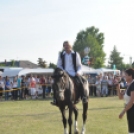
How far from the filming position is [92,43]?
97312 millimetres

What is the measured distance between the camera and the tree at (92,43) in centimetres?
9731

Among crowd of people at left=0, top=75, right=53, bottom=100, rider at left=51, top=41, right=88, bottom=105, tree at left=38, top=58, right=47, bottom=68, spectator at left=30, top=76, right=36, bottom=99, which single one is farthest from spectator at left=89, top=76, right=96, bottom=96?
tree at left=38, top=58, right=47, bottom=68

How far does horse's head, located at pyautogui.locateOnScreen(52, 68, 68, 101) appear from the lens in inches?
363

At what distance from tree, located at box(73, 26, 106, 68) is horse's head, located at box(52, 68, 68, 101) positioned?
8615 centimetres

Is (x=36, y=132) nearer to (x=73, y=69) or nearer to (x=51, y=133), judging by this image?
(x=51, y=133)

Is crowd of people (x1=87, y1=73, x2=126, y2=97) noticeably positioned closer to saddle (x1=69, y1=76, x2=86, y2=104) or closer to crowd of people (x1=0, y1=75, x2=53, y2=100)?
crowd of people (x1=0, y1=75, x2=53, y2=100)

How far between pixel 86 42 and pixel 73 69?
8869 centimetres

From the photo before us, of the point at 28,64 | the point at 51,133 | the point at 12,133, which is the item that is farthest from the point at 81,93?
the point at 28,64

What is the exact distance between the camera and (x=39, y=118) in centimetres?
1446

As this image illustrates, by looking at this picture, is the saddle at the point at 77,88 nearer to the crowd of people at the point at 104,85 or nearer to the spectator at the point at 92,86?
the crowd of people at the point at 104,85

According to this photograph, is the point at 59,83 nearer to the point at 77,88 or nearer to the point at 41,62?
the point at 77,88

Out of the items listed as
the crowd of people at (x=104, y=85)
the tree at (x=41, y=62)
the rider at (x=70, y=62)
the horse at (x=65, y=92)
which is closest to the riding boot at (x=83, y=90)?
the rider at (x=70, y=62)

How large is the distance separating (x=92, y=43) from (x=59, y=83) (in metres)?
88.6

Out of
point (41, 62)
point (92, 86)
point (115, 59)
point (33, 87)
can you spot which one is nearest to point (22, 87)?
point (33, 87)
